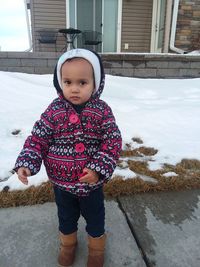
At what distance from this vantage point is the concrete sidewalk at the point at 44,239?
1724mm

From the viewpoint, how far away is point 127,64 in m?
6.38

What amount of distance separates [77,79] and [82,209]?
71 centimetres

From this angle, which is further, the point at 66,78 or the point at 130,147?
the point at 130,147

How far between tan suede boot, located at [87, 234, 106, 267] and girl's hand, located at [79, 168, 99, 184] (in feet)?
1.51

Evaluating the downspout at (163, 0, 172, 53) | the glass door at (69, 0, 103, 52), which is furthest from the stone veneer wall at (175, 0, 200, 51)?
the glass door at (69, 0, 103, 52)

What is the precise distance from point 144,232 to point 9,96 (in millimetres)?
3118

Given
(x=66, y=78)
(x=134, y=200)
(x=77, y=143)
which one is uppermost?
(x=66, y=78)

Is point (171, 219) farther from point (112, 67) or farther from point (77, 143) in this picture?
point (112, 67)

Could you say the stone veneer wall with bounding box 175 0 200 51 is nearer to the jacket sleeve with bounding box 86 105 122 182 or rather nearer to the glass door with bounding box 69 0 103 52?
the glass door with bounding box 69 0 103 52

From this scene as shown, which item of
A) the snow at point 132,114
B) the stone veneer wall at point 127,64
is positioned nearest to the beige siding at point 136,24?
the stone veneer wall at point 127,64

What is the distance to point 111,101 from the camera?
4.61 meters

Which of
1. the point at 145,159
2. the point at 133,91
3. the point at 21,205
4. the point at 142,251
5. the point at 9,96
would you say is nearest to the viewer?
the point at 142,251

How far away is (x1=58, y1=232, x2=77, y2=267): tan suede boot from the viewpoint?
168 cm

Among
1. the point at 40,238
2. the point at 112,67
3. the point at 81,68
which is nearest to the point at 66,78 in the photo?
the point at 81,68
